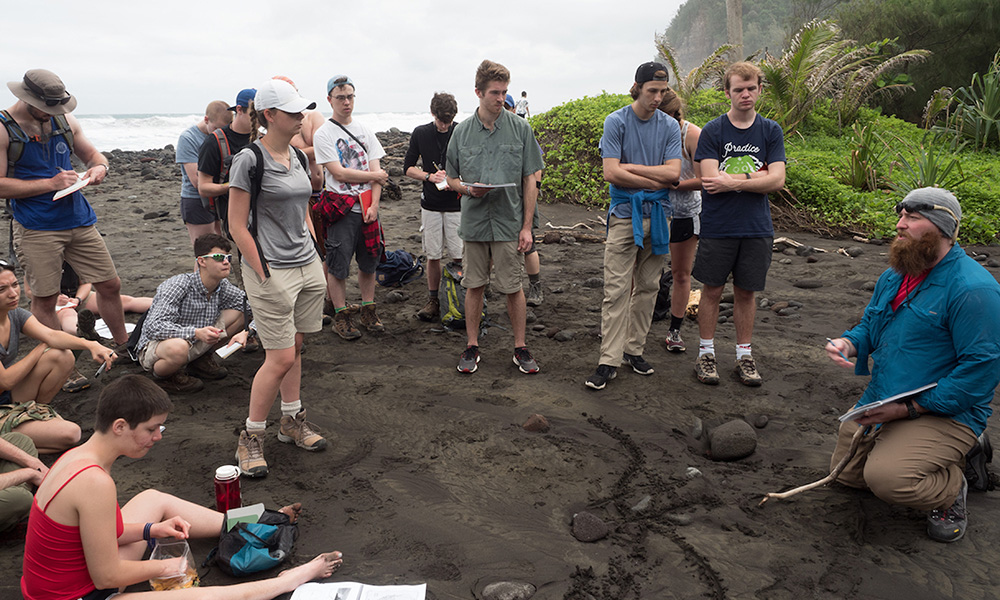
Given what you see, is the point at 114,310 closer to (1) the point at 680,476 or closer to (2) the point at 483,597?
(2) the point at 483,597

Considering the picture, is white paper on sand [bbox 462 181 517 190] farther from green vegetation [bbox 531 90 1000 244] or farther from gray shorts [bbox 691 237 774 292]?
green vegetation [bbox 531 90 1000 244]

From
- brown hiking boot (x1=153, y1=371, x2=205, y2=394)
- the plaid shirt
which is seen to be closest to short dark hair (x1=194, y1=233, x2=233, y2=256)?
the plaid shirt

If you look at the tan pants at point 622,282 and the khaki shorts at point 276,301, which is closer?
the khaki shorts at point 276,301

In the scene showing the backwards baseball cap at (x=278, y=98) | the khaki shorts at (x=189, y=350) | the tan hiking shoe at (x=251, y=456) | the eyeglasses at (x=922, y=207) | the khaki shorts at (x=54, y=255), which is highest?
the backwards baseball cap at (x=278, y=98)

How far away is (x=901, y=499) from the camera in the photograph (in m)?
3.29

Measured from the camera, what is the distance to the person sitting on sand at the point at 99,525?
8.30 feet

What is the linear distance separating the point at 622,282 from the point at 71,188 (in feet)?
13.2

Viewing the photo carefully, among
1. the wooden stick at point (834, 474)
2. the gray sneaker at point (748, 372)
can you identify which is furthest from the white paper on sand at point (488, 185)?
the wooden stick at point (834, 474)

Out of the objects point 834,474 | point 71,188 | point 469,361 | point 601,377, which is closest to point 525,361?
point 469,361

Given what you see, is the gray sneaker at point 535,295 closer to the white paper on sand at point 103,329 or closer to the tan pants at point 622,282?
the tan pants at point 622,282

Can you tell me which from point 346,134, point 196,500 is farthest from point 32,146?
point 196,500

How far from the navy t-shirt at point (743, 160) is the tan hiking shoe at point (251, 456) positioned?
137 inches

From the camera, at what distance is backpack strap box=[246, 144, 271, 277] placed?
147 inches

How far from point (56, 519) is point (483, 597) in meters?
1.72
